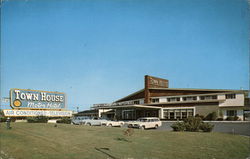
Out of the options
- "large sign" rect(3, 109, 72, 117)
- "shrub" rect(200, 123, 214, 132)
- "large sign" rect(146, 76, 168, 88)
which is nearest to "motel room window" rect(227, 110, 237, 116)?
"large sign" rect(146, 76, 168, 88)

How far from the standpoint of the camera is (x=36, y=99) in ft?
68.3

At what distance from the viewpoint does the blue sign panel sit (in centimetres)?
1955

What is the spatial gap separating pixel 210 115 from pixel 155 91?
1583cm

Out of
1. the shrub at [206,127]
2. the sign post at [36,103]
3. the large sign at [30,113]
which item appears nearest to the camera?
the large sign at [30,113]

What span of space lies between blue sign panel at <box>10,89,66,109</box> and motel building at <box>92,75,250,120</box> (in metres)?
22.5

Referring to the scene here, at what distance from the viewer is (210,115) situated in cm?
4175

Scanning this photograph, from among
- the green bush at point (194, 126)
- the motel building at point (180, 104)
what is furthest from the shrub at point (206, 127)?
the motel building at point (180, 104)

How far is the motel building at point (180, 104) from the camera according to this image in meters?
41.4

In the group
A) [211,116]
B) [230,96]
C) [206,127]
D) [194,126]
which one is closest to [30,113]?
[194,126]

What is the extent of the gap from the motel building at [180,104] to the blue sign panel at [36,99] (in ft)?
73.8

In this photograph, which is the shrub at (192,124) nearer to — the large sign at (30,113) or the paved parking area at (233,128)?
the paved parking area at (233,128)

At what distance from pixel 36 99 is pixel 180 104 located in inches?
1305

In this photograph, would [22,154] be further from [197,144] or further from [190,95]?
[190,95]

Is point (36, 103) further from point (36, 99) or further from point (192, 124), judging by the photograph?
point (192, 124)
